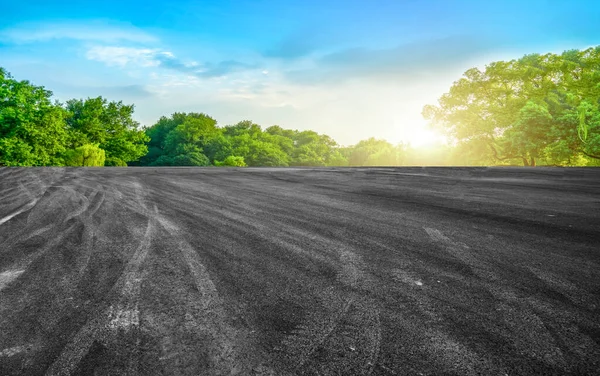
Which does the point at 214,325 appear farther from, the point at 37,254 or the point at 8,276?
the point at 37,254

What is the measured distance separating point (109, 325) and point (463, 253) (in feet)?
10.7

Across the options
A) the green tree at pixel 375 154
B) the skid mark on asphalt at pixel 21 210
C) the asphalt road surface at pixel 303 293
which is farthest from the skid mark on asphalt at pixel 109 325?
the green tree at pixel 375 154

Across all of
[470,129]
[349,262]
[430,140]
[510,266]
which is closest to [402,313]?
[349,262]

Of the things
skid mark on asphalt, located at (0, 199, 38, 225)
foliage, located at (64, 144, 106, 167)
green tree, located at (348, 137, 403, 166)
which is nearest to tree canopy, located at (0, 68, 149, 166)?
foliage, located at (64, 144, 106, 167)

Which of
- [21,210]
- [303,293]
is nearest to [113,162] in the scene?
[21,210]

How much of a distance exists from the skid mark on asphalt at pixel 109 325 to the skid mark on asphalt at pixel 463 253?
2.83m

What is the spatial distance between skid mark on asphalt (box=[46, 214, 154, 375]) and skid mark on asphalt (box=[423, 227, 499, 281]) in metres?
2.83

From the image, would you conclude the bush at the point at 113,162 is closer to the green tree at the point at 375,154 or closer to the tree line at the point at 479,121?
the tree line at the point at 479,121

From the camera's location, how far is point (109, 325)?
2059 millimetres

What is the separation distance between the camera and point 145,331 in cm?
201

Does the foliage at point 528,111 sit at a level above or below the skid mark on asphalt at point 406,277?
above

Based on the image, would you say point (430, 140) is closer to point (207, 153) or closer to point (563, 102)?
point (563, 102)

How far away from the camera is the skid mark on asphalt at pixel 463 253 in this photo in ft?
9.11

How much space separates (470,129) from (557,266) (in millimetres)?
29363
